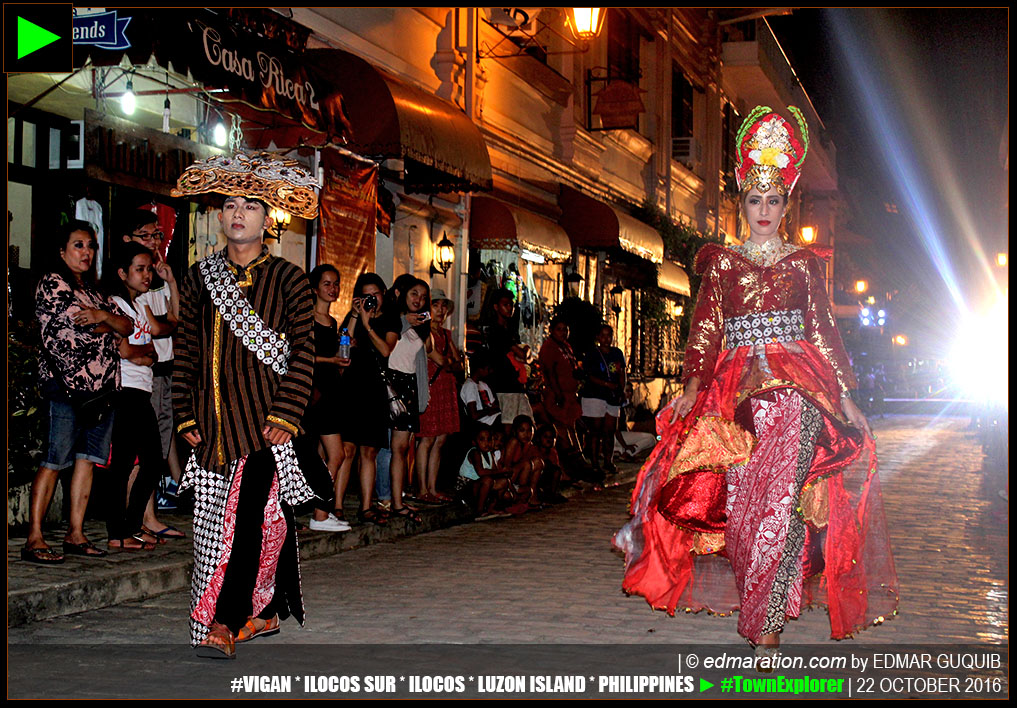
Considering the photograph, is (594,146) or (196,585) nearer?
(196,585)

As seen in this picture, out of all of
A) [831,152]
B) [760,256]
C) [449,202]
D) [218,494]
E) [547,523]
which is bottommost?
[547,523]

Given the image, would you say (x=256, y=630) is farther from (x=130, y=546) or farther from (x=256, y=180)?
(x=130, y=546)

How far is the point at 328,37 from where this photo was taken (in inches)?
524

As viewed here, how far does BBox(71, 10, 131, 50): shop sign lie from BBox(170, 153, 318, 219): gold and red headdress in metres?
2.78

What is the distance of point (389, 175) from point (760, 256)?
9.25 meters

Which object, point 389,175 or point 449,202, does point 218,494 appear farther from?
A: point 449,202

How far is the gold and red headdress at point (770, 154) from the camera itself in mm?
5984

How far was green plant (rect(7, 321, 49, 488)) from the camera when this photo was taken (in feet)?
27.1

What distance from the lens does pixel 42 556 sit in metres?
7.15

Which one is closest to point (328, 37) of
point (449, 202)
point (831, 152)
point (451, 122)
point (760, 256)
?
point (451, 122)

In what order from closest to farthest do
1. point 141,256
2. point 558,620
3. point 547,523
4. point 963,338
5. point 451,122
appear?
point 558,620
point 141,256
point 547,523
point 451,122
point 963,338

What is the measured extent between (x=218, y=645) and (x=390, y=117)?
8.31 metres

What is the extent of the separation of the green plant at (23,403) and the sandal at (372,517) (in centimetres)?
249

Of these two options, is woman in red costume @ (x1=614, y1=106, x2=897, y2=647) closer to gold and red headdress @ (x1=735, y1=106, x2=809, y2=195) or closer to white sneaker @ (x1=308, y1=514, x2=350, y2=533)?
gold and red headdress @ (x1=735, y1=106, x2=809, y2=195)
